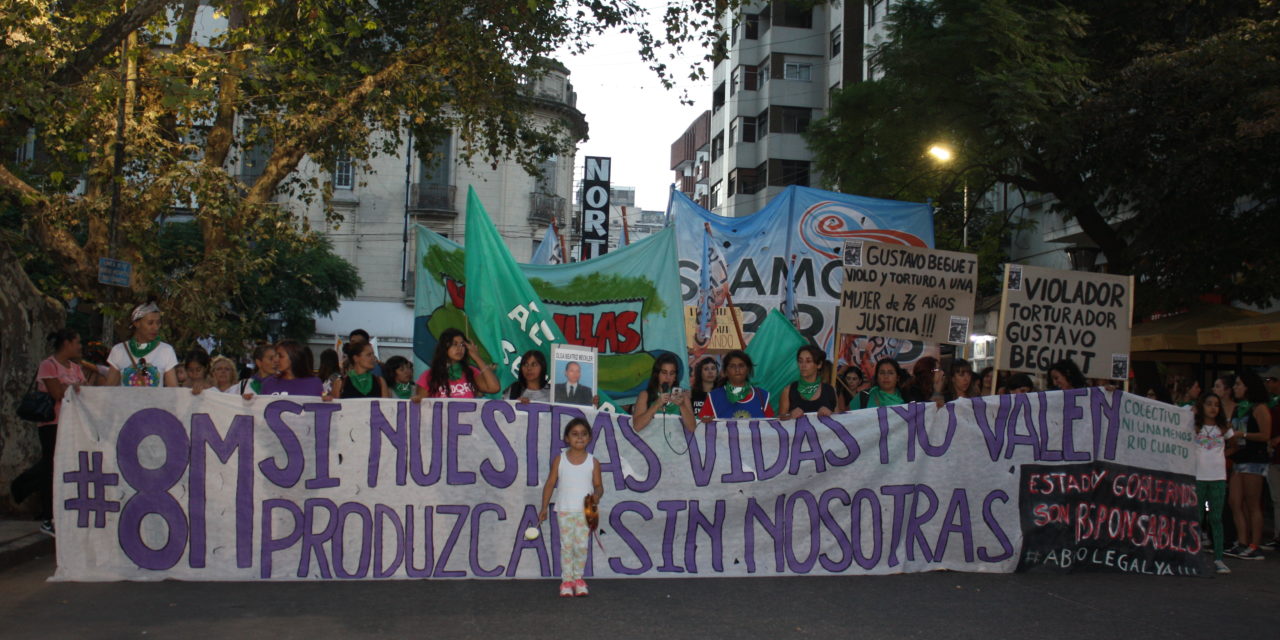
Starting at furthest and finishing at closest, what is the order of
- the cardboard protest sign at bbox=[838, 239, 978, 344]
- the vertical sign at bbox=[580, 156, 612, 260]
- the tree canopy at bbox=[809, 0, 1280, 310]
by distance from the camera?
1. the vertical sign at bbox=[580, 156, 612, 260]
2. the tree canopy at bbox=[809, 0, 1280, 310]
3. the cardboard protest sign at bbox=[838, 239, 978, 344]

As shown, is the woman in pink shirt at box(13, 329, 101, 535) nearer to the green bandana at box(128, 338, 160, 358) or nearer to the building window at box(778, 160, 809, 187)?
the green bandana at box(128, 338, 160, 358)

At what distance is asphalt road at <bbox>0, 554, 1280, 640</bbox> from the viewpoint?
21.3 feet

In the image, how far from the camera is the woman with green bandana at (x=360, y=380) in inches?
367

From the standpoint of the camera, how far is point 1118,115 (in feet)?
52.2

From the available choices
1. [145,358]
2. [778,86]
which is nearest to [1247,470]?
[145,358]

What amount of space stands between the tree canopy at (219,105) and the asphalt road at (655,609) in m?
5.63

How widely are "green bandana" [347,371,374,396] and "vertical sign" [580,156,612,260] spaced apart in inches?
638

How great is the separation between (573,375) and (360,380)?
1654mm

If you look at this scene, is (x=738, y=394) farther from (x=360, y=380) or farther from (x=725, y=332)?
(x=725, y=332)

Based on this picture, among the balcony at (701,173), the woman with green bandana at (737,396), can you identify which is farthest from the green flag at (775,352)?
the balcony at (701,173)

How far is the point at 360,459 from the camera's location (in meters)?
8.45

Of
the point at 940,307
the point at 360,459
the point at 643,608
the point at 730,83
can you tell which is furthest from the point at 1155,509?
the point at 730,83

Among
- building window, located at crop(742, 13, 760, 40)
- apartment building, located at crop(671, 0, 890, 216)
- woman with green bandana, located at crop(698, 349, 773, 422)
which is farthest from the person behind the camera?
building window, located at crop(742, 13, 760, 40)

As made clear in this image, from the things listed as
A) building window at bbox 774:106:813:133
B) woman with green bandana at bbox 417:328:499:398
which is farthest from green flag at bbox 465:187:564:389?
building window at bbox 774:106:813:133
